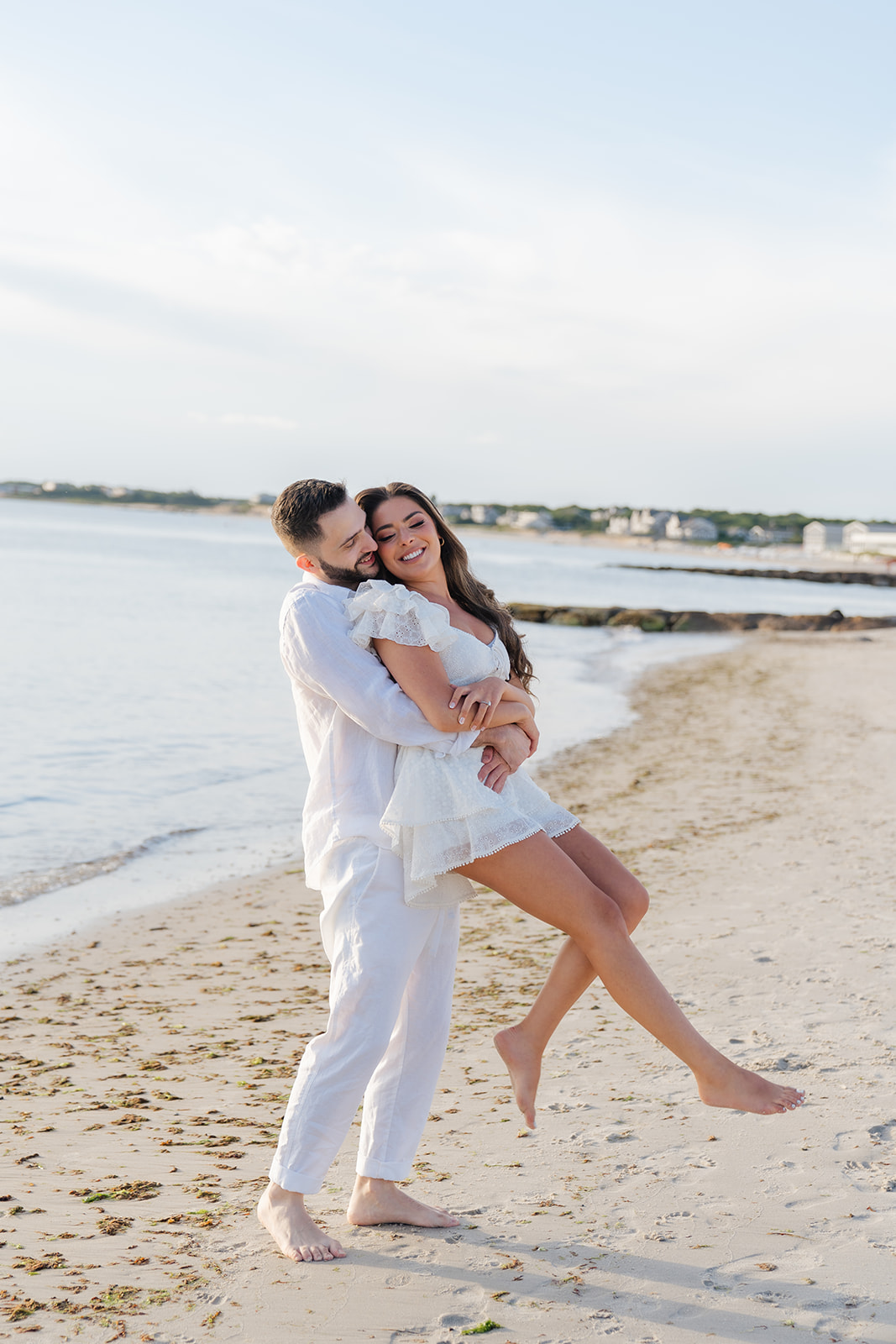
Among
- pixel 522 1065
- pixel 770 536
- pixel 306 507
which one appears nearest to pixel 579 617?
pixel 522 1065

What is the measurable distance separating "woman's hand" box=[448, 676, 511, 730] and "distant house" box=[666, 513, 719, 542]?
478 ft

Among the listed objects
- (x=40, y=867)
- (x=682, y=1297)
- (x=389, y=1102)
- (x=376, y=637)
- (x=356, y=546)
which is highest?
(x=356, y=546)

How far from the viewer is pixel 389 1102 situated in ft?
10.4

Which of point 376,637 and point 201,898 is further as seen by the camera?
point 201,898

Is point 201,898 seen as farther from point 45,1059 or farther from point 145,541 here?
point 145,541

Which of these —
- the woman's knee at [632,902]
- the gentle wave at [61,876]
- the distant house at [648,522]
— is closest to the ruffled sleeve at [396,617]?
the woman's knee at [632,902]

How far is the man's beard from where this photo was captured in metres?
3.06

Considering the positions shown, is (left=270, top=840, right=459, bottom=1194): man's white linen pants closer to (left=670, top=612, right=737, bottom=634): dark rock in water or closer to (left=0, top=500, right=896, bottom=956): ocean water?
(left=0, top=500, right=896, bottom=956): ocean water


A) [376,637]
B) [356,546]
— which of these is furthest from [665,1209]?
[356,546]

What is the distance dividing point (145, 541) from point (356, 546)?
3635 inches

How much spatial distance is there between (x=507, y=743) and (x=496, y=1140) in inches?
64.2

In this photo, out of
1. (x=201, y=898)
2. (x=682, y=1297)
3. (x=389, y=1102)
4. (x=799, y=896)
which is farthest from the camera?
(x=201, y=898)

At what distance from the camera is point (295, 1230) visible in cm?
295

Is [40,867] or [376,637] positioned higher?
[376,637]
